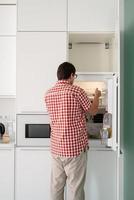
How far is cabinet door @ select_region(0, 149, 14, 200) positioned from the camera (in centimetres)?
273

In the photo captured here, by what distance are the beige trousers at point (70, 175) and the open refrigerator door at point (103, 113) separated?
261 millimetres

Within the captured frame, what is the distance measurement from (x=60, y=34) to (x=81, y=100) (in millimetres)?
786

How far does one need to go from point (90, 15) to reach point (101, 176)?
142 cm

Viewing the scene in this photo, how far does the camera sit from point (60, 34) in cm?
271

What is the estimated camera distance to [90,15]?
2709mm

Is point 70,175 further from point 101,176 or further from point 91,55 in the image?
point 91,55

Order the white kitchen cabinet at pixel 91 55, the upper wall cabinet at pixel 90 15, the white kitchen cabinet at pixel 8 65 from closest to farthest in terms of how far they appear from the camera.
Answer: the upper wall cabinet at pixel 90 15 < the white kitchen cabinet at pixel 8 65 < the white kitchen cabinet at pixel 91 55

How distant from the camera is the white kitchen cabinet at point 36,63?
2.71m

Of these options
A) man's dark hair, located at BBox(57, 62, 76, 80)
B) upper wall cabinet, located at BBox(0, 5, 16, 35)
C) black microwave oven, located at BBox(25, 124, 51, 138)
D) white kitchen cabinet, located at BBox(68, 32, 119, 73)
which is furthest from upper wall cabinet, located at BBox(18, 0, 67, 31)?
black microwave oven, located at BBox(25, 124, 51, 138)

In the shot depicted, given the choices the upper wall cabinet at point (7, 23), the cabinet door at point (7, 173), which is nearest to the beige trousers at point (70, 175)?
the cabinet door at point (7, 173)

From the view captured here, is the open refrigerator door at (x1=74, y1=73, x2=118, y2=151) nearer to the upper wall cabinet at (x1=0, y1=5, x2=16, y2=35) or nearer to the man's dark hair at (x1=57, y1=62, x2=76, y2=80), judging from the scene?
the man's dark hair at (x1=57, y1=62, x2=76, y2=80)

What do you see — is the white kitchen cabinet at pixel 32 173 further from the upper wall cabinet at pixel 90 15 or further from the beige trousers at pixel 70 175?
the upper wall cabinet at pixel 90 15

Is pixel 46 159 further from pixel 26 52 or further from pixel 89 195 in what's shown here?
pixel 26 52

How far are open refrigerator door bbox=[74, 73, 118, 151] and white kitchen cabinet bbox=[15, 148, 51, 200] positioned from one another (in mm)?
448
